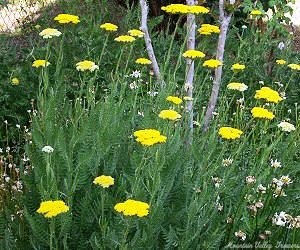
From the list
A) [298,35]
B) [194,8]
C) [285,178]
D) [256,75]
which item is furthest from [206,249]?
[298,35]

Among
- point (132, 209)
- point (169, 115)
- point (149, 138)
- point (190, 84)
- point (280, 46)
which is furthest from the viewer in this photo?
point (280, 46)

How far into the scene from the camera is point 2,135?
444 cm

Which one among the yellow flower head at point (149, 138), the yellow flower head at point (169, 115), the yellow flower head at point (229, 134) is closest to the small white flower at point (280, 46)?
the yellow flower head at point (229, 134)

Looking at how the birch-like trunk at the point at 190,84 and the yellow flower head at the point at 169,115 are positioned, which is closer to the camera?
the yellow flower head at the point at 169,115

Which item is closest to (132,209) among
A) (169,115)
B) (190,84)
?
(169,115)

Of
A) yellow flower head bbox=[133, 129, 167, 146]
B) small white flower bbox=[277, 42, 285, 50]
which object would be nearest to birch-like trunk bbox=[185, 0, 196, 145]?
yellow flower head bbox=[133, 129, 167, 146]

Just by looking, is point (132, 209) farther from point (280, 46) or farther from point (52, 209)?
point (280, 46)

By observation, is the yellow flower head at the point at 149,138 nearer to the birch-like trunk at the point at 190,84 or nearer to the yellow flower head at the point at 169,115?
the yellow flower head at the point at 169,115

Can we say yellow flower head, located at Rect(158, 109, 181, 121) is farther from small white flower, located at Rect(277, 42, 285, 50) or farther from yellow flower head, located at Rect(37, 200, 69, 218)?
small white flower, located at Rect(277, 42, 285, 50)

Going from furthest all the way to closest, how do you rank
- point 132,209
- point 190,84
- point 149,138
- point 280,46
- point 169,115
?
point 280,46, point 190,84, point 169,115, point 149,138, point 132,209

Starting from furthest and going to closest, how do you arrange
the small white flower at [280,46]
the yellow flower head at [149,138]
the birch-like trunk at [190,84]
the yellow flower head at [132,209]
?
the small white flower at [280,46] → the birch-like trunk at [190,84] → the yellow flower head at [149,138] → the yellow flower head at [132,209]

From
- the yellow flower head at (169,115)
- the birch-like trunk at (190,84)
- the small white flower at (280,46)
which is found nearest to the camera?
the yellow flower head at (169,115)

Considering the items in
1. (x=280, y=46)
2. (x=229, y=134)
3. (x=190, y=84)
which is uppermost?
(x=229, y=134)

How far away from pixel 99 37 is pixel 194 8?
209 centimetres
